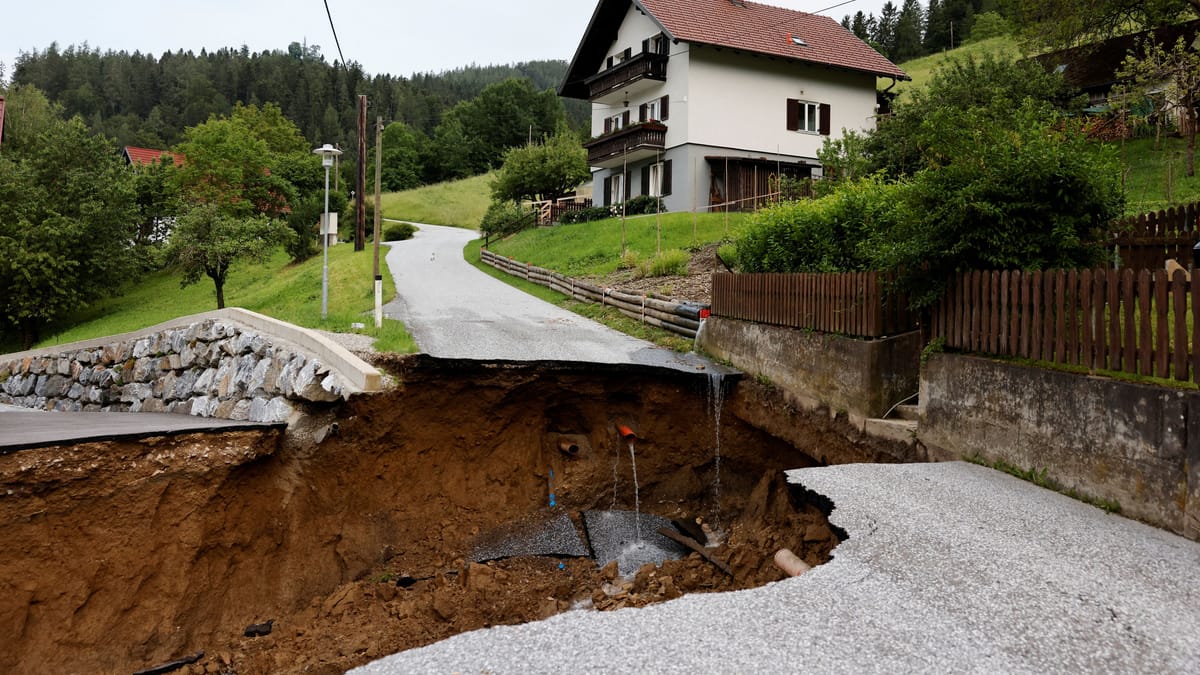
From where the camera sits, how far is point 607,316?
1752cm

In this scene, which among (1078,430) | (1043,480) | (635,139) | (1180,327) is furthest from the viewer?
(635,139)

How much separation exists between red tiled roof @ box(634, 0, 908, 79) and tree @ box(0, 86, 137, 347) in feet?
82.0

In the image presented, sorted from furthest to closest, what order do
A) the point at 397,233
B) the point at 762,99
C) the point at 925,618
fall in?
1. the point at 397,233
2. the point at 762,99
3. the point at 925,618

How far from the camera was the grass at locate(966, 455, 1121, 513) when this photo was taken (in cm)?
636

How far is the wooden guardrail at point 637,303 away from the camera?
14812 mm

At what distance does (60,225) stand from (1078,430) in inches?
1348

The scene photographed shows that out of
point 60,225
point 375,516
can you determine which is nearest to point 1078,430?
point 375,516

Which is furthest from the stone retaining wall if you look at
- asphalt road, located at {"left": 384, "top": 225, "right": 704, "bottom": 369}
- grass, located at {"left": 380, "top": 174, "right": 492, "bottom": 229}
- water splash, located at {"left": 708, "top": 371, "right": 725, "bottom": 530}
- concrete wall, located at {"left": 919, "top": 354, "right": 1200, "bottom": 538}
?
grass, located at {"left": 380, "top": 174, "right": 492, "bottom": 229}

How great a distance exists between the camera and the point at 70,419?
12422 mm

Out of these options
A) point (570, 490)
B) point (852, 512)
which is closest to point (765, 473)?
point (570, 490)

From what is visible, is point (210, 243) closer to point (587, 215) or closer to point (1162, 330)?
point (587, 215)

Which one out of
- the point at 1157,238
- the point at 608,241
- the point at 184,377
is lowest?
the point at 184,377

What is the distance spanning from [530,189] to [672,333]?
27435mm

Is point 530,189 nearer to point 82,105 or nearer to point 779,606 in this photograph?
point 779,606
